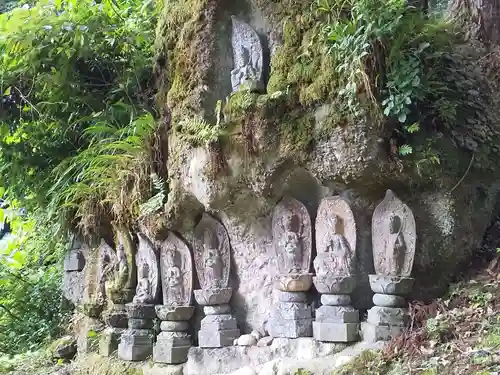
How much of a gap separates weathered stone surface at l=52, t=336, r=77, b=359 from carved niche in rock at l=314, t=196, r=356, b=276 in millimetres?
2916

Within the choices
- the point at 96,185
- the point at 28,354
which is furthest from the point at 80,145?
the point at 28,354

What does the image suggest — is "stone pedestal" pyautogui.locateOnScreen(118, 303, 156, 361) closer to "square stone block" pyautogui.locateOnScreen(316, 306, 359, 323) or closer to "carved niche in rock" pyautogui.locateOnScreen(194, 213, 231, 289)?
"carved niche in rock" pyautogui.locateOnScreen(194, 213, 231, 289)

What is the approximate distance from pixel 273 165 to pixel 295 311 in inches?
41.3

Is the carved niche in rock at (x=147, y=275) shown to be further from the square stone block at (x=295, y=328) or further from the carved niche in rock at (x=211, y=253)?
the square stone block at (x=295, y=328)

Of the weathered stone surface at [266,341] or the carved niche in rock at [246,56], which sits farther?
the carved niche in rock at [246,56]

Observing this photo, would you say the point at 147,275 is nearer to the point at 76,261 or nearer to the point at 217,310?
the point at 217,310

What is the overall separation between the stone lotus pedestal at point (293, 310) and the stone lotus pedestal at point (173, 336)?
2.80 feet

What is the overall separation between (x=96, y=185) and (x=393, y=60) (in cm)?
296

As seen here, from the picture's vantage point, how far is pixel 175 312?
4438mm

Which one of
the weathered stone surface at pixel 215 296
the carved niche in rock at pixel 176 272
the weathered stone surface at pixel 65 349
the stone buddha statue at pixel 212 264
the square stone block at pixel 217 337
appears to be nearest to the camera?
the square stone block at pixel 217 337

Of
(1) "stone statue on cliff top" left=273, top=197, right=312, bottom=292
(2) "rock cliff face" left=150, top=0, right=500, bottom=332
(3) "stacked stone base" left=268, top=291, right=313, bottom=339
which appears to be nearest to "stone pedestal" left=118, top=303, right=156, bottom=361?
(2) "rock cliff face" left=150, top=0, right=500, bottom=332

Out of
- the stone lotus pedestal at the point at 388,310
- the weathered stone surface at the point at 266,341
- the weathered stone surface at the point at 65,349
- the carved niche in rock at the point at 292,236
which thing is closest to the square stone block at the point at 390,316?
the stone lotus pedestal at the point at 388,310

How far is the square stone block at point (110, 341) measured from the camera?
192 inches

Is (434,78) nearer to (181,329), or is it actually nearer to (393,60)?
(393,60)
